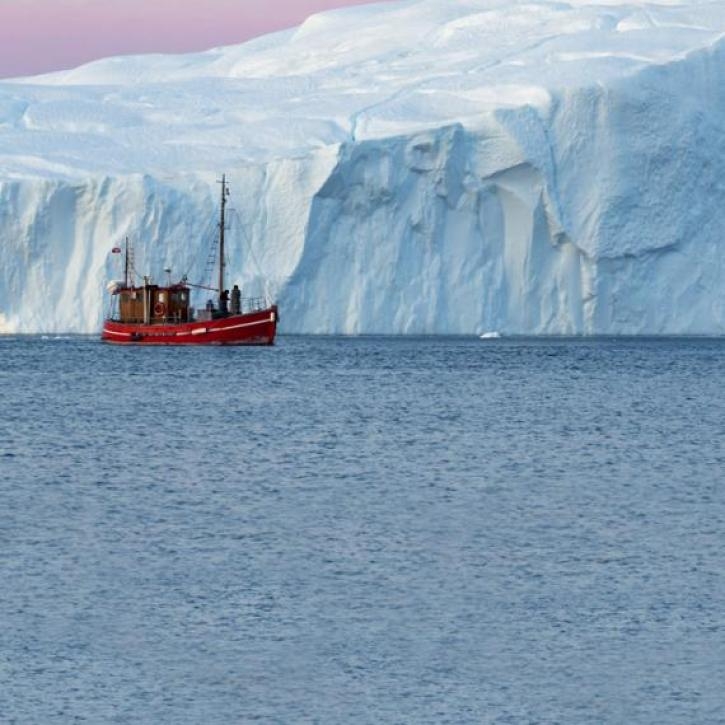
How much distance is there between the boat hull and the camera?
146 feet

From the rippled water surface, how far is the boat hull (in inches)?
650

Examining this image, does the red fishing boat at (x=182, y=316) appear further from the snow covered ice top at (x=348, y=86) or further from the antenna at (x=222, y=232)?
the snow covered ice top at (x=348, y=86)

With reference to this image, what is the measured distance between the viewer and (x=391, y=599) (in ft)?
39.8

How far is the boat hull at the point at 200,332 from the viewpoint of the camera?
1752 inches

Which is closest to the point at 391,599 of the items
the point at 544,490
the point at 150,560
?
the point at 150,560

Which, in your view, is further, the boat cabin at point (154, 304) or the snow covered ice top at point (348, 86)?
the snow covered ice top at point (348, 86)

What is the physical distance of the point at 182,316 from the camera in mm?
47000

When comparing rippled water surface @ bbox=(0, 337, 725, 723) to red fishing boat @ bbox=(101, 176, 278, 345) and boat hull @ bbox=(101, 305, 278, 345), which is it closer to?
red fishing boat @ bbox=(101, 176, 278, 345)

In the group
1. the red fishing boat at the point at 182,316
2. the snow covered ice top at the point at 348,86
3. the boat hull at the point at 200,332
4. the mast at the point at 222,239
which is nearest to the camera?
the mast at the point at 222,239

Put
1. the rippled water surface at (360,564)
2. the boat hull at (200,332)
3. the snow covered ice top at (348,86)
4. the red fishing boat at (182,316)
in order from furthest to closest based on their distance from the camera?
the snow covered ice top at (348,86) → the boat hull at (200,332) → the red fishing boat at (182,316) → the rippled water surface at (360,564)

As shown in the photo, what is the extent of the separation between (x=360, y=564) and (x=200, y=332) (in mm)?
33384

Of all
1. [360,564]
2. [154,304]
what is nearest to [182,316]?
[154,304]

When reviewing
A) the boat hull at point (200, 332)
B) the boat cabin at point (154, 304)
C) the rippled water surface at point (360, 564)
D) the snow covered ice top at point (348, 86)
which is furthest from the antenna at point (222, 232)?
the rippled water surface at point (360, 564)

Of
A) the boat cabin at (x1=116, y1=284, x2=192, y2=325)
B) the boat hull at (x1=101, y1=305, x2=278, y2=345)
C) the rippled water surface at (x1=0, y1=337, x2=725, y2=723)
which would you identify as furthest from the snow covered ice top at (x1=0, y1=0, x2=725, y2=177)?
the rippled water surface at (x1=0, y1=337, x2=725, y2=723)
